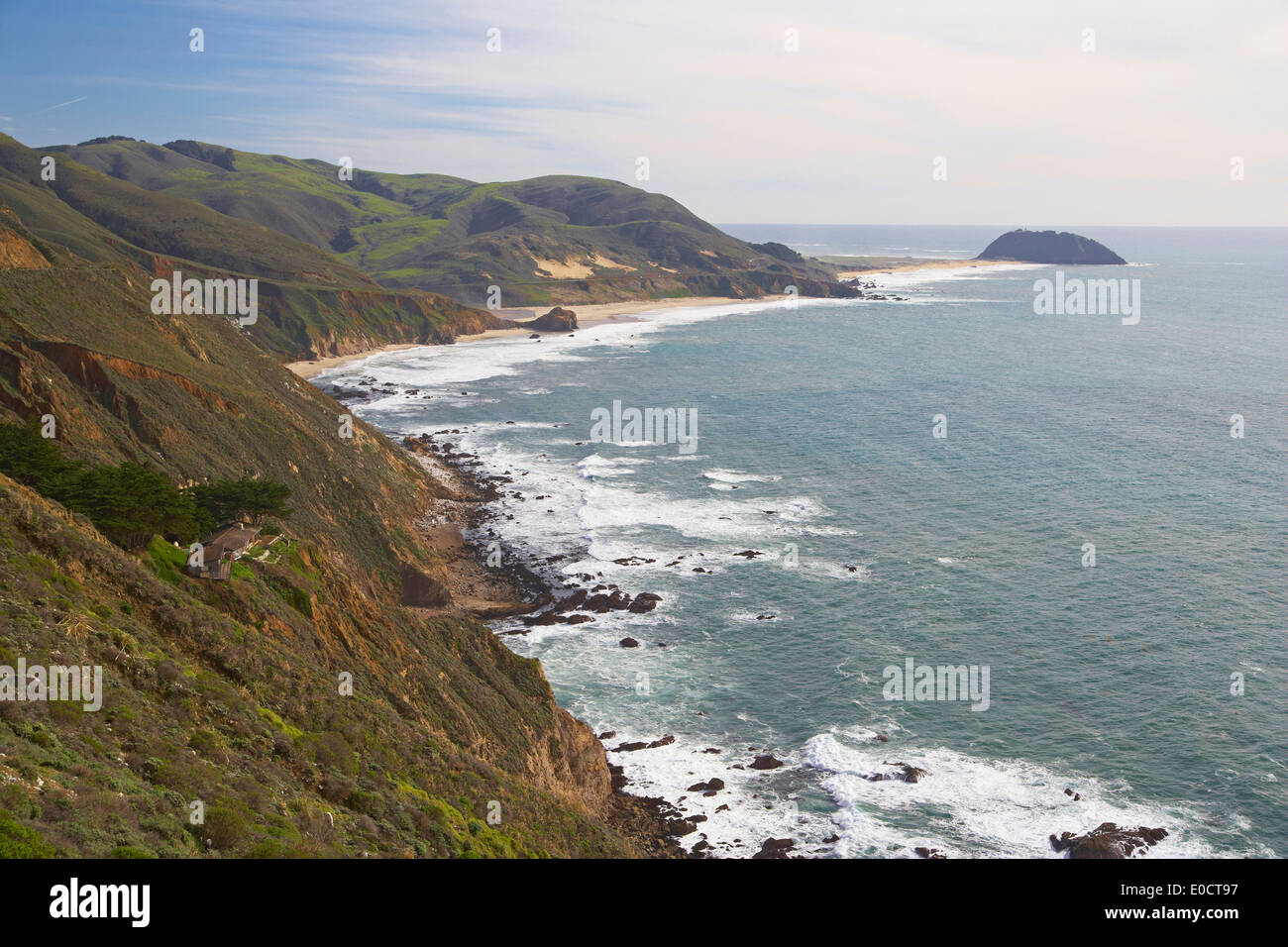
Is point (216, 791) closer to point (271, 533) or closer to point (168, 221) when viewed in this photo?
point (271, 533)

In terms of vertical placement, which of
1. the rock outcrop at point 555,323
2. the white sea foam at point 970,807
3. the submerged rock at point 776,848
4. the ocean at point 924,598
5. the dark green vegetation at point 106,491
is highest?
the rock outcrop at point 555,323

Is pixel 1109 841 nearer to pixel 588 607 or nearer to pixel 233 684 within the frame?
pixel 588 607

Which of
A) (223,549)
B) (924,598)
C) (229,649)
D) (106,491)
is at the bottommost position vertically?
(924,598)

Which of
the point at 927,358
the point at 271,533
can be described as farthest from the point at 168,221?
the point at 271,533

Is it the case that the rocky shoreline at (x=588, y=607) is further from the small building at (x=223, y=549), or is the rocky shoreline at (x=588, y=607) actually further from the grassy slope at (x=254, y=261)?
the grassy slope at (x=254, y=261)

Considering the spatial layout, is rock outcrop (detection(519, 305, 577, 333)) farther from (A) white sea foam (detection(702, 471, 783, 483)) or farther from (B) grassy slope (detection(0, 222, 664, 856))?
(B) grassy slope (detection(0, 222, 664, 856))

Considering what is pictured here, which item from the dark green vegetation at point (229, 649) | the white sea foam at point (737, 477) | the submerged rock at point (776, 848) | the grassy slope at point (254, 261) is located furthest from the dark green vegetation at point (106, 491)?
the grassy slope at point (254, 261)

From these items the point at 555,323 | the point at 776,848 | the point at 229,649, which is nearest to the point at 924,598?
the point at 776,848
